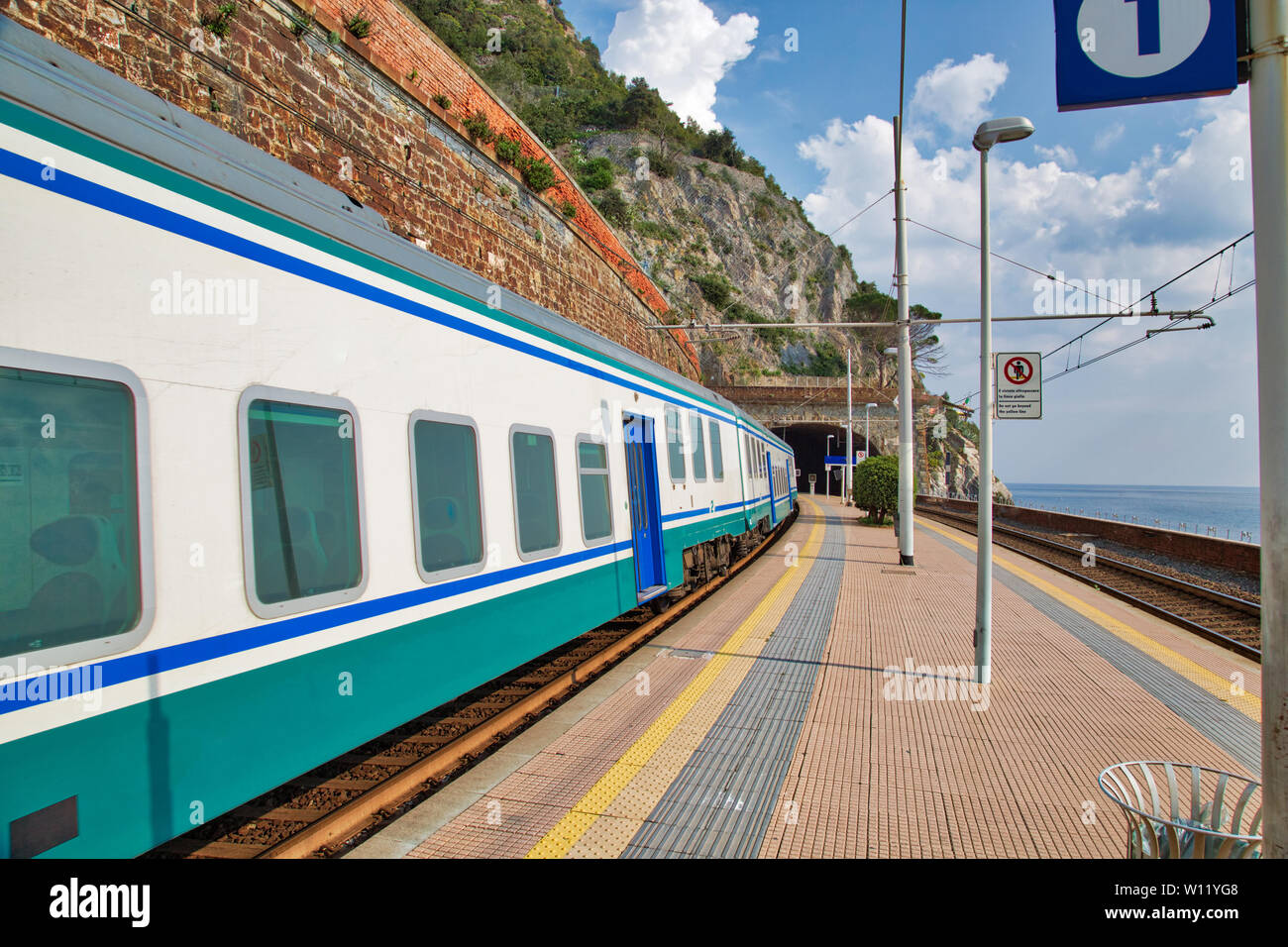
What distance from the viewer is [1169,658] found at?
7.30 m

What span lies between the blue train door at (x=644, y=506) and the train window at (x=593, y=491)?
70 centimetres

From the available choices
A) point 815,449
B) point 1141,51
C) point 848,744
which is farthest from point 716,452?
point 815,449

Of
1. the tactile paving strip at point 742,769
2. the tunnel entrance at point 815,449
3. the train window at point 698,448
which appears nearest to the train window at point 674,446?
the train window at point 698,448

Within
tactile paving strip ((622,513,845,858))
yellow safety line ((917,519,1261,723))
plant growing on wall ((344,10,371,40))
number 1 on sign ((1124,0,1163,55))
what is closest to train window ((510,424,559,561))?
tactile paving strip ((622,513,845,858))

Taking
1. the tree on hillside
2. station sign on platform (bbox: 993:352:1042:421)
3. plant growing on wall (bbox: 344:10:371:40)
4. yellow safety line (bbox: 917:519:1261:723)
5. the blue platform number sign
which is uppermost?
plant growing on wall (bbox: 344:10:371:40)

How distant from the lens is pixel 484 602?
15.4ft

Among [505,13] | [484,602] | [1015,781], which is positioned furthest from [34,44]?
[505,13]

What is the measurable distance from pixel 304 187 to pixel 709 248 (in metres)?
66.3

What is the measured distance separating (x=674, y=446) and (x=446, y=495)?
5.23 meters

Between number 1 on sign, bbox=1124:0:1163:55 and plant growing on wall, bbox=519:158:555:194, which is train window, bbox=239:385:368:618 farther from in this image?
plant growing on wall, bbox=519:158:555:194

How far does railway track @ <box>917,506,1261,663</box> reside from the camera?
964 centimetres

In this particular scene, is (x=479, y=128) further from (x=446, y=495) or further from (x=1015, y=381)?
(x=446, y=495)

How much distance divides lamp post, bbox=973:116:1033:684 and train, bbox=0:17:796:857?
4181 millimetres

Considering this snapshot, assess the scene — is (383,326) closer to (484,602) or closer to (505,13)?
(484,602)
